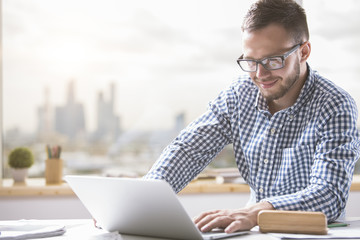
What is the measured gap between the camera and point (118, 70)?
352 centimetres

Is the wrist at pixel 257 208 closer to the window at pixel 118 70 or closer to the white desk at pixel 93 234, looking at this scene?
the white desk at pixel 93 234

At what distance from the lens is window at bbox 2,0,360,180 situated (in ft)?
11.4

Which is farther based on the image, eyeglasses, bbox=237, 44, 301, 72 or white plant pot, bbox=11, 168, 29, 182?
white plant pot, bbox=11, 168, 29, 182

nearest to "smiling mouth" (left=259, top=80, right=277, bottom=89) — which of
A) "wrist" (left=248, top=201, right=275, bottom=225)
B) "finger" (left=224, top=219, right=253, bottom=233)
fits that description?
"wrist" (left=248, top=201, right=275, bottom=225)

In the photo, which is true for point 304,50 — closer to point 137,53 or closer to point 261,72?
point 261,72

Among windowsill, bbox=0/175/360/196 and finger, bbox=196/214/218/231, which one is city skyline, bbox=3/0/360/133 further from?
finger, bbox=196/214/218/231

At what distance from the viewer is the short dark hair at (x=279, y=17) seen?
1963 mm

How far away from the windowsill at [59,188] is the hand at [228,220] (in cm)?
169

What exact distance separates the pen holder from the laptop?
1822 millimetres

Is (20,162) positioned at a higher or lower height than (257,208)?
lower

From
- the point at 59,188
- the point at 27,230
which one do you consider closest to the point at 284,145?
the point at 27,230

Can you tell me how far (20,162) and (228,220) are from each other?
2.13 metres

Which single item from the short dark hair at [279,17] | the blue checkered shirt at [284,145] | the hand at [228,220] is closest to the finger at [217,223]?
the hand at [228,220]

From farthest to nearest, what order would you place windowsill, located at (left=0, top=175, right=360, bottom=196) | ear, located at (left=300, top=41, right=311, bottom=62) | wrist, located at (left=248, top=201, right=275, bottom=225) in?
1. windowsill, located at (left=0, top=175, right=360, bottom=196)
2. ear, located at (left=300, top=41, right=311, bottom=62)
3. wrist, located at (left=248, top=201, right=275, bottom=225)
